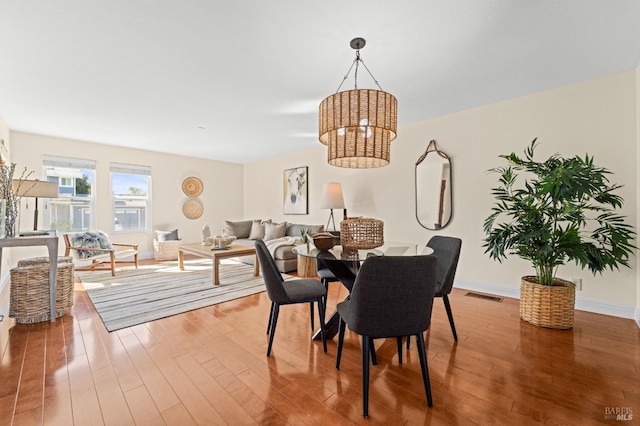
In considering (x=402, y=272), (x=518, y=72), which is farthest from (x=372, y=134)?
(x=518, y=72)

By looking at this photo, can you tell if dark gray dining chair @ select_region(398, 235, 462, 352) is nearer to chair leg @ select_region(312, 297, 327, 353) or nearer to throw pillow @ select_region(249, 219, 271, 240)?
chair leg @ select_region(312, 297, 327, 353)

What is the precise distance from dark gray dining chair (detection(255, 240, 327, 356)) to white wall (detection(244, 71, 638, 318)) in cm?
241

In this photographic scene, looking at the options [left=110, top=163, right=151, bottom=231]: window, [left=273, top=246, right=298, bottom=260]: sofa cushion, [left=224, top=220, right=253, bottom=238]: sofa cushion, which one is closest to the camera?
[left=273, top=246, right=298, bottom=260]: sofa cushion

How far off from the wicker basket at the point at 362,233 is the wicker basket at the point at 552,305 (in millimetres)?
1572

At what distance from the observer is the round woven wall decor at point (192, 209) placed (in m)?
6.36

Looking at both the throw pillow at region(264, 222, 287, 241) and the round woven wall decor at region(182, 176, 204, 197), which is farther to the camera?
the round woven wall decor at region(182, 176, 204, 197)

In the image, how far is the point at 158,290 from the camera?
11.3 ft

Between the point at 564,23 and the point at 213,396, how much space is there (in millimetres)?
3342

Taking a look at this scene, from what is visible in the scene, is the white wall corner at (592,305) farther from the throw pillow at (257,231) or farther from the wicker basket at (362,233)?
the throw pillow at (257,231)

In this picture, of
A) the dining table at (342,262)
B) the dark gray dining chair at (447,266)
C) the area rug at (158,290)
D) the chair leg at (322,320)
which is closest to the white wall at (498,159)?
the dark gray dining chair at (447,266)

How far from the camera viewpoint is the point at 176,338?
221 centimetres

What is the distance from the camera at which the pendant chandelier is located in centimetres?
200

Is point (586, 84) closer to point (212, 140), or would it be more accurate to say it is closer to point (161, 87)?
point (161, 87)

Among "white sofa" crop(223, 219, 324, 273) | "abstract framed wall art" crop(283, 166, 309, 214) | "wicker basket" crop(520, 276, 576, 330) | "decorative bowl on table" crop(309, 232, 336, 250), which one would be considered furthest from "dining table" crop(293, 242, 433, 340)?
"abstract framed wall art" crop(283, 166, 309, 214)
